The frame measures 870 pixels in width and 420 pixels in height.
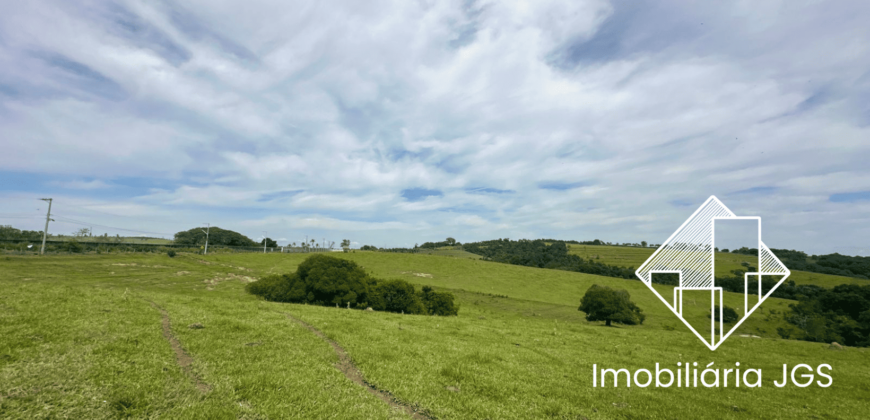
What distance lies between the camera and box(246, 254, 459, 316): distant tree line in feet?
136

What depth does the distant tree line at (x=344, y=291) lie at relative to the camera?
41488mm

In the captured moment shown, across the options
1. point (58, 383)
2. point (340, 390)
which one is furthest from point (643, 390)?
point (58, 383)

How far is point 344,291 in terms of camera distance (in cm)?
4134

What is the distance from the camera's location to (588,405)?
1045 centimetres

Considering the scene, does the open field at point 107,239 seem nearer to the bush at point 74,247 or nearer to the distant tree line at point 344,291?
the bush at point 74,247

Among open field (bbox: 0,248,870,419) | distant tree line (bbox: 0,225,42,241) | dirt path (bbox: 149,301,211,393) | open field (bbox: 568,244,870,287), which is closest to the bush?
distant tree line (bbox: 0,225,42,241)

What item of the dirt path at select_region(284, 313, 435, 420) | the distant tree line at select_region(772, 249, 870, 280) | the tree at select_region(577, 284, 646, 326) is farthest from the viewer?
the distant tree line at select_region(772, 249, 870, 280)

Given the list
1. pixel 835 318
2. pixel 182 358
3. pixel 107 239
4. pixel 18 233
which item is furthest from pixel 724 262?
pixel 18 233

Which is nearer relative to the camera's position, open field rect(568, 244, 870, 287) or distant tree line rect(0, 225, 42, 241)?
open field rect(568, 244, 870, 287)

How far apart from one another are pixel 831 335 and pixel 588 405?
83.3 m

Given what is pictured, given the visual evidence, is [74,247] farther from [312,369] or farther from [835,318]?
[835,318]

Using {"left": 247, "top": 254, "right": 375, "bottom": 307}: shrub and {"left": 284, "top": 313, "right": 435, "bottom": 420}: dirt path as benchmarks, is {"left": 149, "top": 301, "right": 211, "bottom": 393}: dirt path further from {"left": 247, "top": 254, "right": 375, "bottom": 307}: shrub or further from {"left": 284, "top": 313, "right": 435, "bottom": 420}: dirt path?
{"left": 247, "top": 254, "right": 375, "bottom": 307}: shrub

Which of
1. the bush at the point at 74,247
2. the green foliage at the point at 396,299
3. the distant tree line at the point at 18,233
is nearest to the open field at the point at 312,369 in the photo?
the green foliage at the point at 396,299

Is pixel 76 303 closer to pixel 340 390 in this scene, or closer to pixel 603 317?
pixel 340 390
